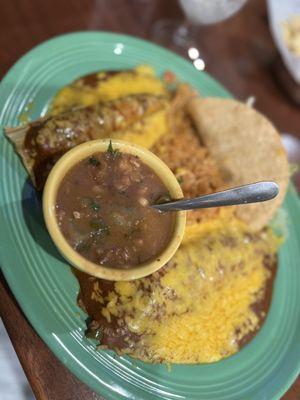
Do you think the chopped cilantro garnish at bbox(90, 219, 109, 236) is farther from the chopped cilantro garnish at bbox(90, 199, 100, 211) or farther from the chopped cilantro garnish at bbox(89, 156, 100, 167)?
the chopped cilantro garnish at bbox(89, 156, 100, 167)

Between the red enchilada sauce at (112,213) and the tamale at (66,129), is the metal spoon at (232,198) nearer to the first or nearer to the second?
the red enchilada sauce at (112,213)

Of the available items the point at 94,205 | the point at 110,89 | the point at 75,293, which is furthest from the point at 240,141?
the point at 75,293

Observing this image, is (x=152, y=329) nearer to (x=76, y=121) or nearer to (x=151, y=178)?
(x=151, y=178)

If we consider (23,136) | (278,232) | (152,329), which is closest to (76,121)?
(23,136)

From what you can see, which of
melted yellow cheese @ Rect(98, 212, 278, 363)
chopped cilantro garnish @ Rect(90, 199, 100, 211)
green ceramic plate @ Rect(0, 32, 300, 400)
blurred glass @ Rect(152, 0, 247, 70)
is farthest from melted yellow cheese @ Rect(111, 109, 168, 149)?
blurred glass @ Rect(152, 0, 247, 70)

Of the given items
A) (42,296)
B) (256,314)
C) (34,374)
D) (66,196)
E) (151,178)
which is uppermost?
(66,196)

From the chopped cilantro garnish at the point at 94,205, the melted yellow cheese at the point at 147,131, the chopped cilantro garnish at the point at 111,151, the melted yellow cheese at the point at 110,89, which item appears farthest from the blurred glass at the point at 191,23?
the chopped cilantro garnish at the point at 94,205

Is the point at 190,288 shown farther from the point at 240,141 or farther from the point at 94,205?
the point at 240,141
